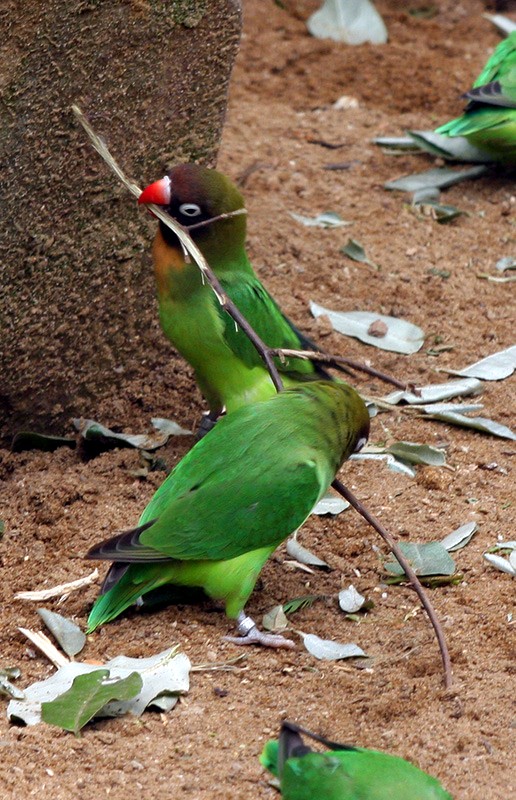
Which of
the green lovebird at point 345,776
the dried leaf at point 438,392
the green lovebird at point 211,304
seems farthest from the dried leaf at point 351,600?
the dried leaf at point 438,392

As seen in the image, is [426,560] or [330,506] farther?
[330,506]

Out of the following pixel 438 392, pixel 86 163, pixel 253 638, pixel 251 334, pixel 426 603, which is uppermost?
pixel 86 163

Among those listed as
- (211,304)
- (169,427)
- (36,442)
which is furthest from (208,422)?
(36,442)

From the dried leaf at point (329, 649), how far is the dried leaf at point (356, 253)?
254 centimetres

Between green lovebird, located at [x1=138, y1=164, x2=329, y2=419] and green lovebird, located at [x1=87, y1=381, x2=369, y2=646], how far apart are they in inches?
27.9

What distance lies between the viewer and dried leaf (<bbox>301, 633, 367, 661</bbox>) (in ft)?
10.4

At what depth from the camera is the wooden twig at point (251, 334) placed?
308 centimetres

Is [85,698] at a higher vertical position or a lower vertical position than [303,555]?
higher

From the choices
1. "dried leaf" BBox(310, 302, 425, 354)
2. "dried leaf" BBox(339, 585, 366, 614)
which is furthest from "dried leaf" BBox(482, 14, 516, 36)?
"dried leaf" BBox(339, 585, 366, 614)

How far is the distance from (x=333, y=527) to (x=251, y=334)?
0.90 m

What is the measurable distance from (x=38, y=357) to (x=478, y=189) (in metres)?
2.98

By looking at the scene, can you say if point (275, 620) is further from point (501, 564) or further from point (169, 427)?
point (169, 427)

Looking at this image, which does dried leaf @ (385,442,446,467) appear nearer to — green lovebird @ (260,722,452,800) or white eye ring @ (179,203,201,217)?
white eye ring @ (179,203,201,217)

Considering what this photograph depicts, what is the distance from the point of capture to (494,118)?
597cm
